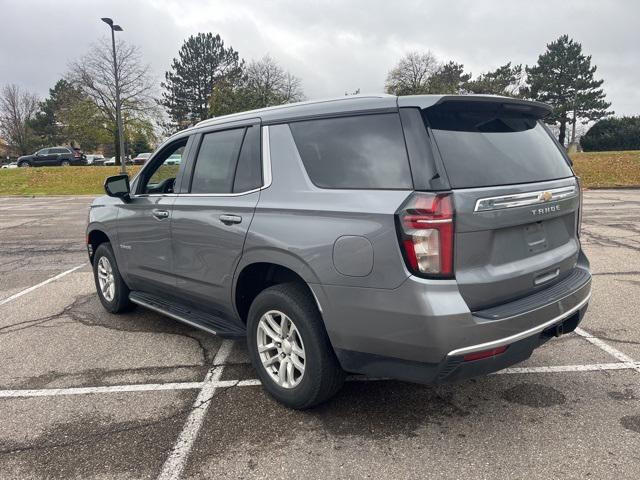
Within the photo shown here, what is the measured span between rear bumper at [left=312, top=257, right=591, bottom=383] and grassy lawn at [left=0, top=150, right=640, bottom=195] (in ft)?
73.6

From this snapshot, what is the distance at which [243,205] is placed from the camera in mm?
3387

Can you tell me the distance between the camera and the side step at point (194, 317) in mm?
3637

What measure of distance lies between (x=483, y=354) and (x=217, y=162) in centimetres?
234

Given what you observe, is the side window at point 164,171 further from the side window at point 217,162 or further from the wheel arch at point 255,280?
the wheel arch at point 255,280

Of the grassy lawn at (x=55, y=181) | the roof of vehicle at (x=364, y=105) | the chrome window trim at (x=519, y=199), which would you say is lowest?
the grassy lawn at (x=55, y=181)

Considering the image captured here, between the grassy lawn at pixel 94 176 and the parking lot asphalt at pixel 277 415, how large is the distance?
2167 centimetres

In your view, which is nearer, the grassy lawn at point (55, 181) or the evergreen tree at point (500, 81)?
the grassy lawn at point (55, 181)

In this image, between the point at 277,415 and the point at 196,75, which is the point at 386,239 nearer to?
the point at 277,415

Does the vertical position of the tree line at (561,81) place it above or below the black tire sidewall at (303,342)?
above

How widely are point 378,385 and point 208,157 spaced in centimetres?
213

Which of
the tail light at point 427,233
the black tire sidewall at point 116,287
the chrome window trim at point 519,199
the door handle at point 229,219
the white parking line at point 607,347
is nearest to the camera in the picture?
the tail light at point 427,233

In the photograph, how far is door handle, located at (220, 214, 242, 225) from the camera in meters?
3.38

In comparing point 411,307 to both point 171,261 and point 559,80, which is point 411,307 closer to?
point 171,261

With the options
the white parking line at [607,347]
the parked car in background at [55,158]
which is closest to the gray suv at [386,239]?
the white parking line at [607,347]
